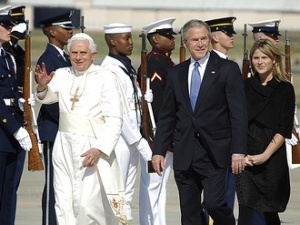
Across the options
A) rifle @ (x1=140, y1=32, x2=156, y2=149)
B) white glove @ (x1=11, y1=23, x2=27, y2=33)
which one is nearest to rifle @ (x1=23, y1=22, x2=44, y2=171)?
white glove @ (x1=11, y1=23, x2=27, y2=33)

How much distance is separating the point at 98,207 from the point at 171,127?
80 centimetres

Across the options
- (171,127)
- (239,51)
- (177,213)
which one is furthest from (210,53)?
(239,51)

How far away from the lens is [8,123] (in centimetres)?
945

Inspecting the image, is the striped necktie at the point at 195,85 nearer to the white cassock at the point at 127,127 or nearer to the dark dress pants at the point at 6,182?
the white cassock at the point at 127,127

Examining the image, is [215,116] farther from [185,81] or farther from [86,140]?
[86,140]

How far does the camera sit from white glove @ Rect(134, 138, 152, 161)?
9844 millimetres

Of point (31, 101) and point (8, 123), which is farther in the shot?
point (31, 101)

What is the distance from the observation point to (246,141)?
877cm

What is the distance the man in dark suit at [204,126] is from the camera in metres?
8.76

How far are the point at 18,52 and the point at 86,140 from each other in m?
1.58

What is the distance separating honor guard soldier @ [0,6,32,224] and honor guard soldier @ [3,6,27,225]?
0.38ft

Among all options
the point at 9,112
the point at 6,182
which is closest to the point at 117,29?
the point at 9,112

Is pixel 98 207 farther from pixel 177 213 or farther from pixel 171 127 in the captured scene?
pixel 177 213

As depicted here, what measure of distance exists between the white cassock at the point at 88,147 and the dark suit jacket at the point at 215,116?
492 mm
